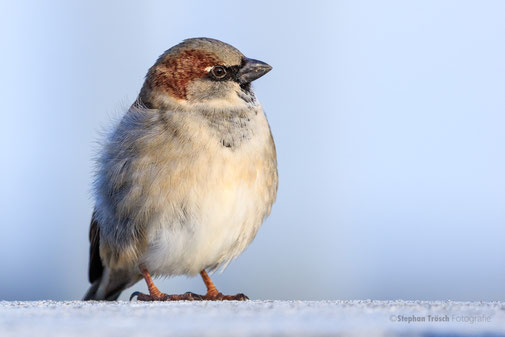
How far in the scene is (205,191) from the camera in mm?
3307

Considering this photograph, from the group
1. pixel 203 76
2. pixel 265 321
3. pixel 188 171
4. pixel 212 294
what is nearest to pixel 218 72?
pixel 203 76

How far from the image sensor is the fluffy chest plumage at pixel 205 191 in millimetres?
3309

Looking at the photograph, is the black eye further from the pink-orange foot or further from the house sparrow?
the pink-orange foot

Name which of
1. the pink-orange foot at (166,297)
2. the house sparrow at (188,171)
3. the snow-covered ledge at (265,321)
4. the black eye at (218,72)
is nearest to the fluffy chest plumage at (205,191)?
the house sparrow at (188,171)

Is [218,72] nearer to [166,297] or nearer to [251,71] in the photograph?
[251,71]

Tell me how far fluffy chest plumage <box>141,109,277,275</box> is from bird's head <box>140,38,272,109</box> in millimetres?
181

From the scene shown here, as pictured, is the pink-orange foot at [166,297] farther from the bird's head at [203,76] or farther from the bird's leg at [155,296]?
the bird's head at [203,76]

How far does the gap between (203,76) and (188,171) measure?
616mm

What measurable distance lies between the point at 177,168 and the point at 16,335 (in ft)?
6.31

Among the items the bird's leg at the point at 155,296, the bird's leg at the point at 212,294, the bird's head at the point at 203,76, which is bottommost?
the bird's leg at the point at 212,294

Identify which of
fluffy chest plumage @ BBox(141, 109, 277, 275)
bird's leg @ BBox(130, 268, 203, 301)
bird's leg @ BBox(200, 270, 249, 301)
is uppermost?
fluffy chest plumage @ BBox(141, 109, 277, 275)

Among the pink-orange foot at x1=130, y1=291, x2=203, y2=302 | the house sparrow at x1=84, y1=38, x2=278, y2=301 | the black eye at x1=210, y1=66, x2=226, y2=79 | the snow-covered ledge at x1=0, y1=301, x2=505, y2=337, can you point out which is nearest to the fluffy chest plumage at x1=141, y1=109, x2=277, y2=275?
the house sparrow at x1=84, y1=38, x2=278, y2=301

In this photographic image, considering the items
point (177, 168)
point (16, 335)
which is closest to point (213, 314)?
point (16, 335)

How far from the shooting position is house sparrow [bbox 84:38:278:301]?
3.33 meters
